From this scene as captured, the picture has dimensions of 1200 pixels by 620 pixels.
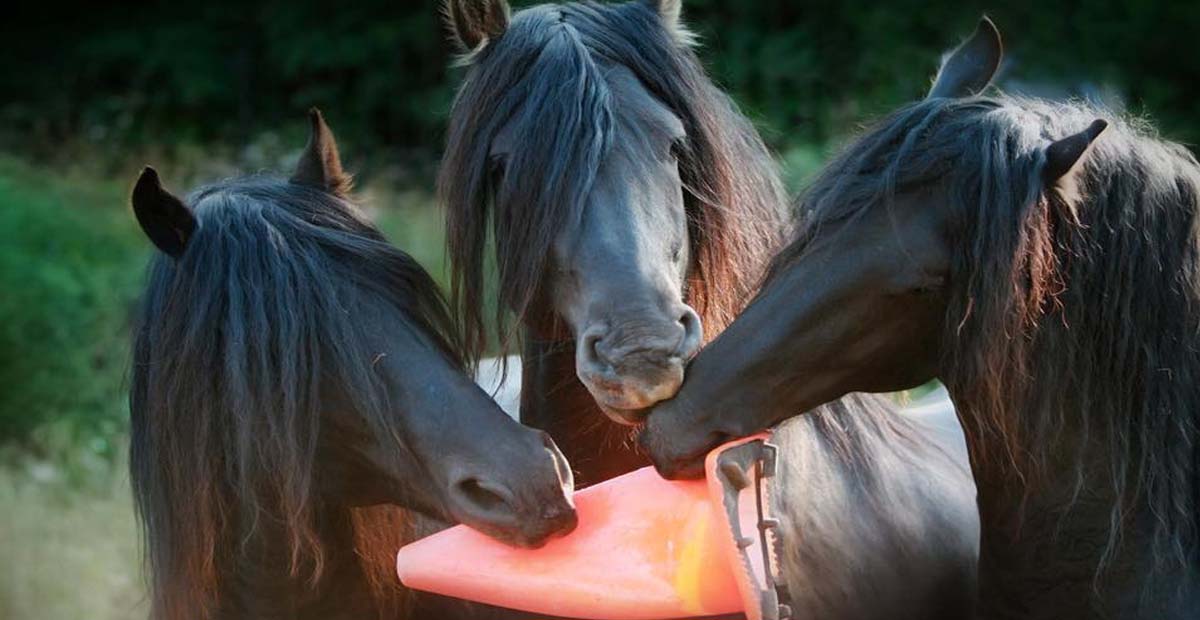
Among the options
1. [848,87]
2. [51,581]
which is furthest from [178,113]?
[51,581]

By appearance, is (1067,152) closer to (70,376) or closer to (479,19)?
(479,19)

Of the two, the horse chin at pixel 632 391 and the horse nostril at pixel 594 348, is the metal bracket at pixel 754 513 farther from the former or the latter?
the horse nostril at pixel 594 348

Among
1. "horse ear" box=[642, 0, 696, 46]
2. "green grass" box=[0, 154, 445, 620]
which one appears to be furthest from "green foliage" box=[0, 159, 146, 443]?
"horse ear" box=[642, 0, 696, 46]

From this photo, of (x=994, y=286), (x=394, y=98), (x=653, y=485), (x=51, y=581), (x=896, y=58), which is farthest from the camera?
(x=394, y=98)

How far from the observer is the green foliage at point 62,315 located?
805 centimetres

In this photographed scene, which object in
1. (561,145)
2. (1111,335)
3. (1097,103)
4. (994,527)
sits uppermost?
(561,145)

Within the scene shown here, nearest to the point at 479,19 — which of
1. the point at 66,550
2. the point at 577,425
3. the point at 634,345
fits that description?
the point at 577,425

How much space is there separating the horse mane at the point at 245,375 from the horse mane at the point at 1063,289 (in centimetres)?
80

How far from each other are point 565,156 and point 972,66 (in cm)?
101

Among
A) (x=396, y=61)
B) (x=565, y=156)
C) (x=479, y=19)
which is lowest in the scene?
(x=565, y=156)

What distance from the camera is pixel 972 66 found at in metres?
3.63

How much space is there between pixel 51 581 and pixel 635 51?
3776mm

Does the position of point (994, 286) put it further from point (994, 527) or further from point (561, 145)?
point (561, 145)

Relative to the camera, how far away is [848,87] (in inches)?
438
